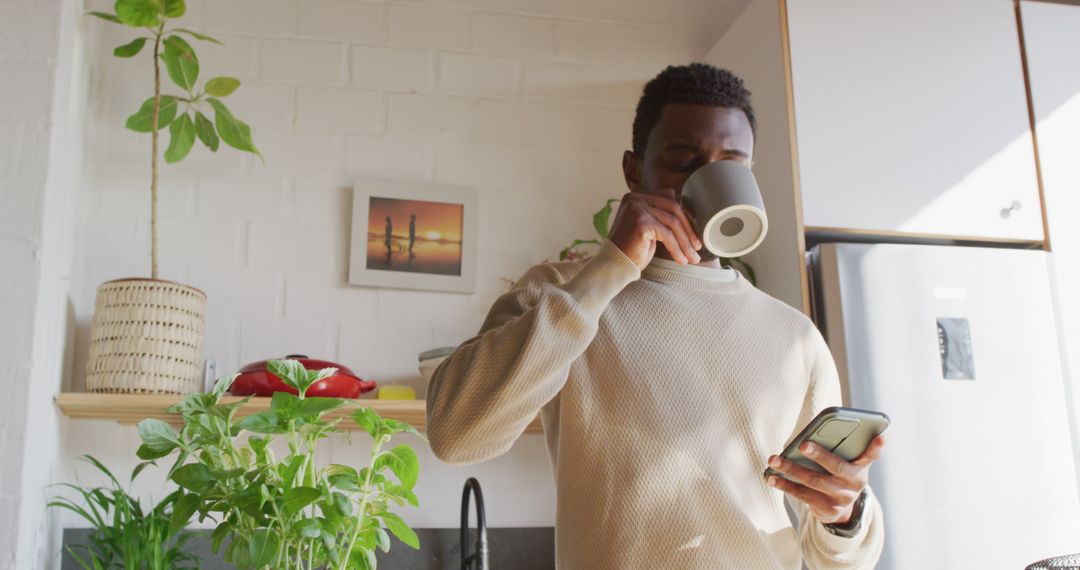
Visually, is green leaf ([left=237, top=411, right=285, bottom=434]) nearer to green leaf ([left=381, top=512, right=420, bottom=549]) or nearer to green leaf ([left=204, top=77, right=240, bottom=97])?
green leaf ([left=381, top=512, right=420, bottom=549])

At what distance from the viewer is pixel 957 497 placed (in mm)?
2082

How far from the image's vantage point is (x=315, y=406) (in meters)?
1.57

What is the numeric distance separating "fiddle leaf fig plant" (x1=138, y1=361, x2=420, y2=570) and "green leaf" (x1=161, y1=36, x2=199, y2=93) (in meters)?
0.81

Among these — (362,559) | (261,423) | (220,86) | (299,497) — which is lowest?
(362,559)

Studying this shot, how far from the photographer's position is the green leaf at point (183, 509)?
1552 mm

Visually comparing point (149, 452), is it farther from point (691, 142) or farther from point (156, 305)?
point (691, 142)

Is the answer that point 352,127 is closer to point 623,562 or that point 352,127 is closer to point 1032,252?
point 1032,252

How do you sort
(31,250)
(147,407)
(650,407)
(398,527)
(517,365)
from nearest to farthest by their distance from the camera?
(517,365) < (650,407) < (398,527) < (31,250) < (147,407)

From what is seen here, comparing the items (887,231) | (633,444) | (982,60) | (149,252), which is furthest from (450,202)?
(633,444)

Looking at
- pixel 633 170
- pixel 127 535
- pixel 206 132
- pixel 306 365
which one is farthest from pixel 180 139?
pixel 633 170

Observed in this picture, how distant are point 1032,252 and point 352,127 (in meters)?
1.60

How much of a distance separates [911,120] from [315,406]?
1533 millimetres

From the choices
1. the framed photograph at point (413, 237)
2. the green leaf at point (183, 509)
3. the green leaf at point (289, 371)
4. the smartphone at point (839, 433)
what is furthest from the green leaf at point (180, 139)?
the smartphone at point (839, 433)

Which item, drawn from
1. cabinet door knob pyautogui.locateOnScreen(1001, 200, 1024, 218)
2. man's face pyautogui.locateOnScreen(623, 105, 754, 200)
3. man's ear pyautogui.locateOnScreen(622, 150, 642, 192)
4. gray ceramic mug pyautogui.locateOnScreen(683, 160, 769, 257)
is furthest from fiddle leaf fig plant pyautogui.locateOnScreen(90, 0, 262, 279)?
cabinet door knob pyautogui.locateOnScreen(1001, 200, 1024, 218)
